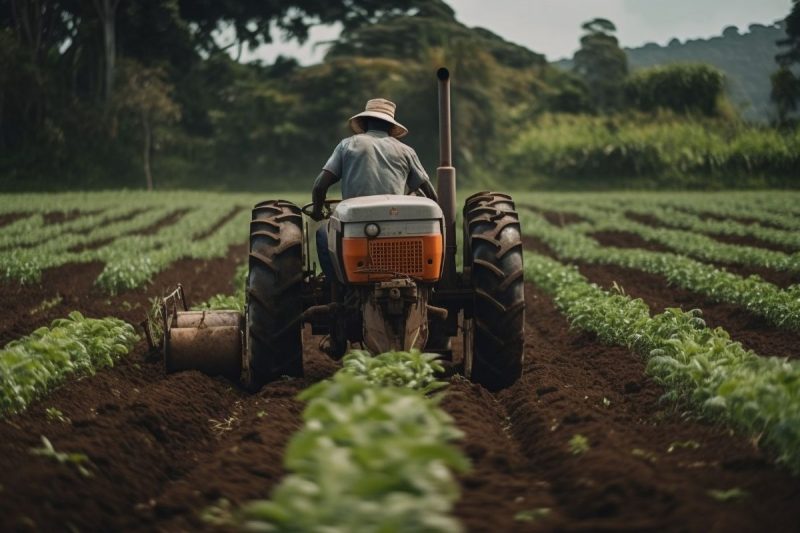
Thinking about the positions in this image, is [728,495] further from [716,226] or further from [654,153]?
[654,153]

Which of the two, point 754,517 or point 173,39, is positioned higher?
point 173,39

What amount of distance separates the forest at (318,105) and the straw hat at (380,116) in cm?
2941

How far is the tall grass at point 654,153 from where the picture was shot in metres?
37.6

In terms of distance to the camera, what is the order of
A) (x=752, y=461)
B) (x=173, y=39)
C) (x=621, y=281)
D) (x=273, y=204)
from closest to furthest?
(x=752, y=461) < (x=273, y=204) < (x=621, y=281) < (x=173, y=39)

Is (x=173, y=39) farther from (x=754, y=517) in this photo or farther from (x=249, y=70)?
(x=754, y=517)

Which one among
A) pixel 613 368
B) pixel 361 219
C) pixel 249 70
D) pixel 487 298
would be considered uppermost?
pixel 249 70

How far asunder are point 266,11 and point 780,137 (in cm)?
2565

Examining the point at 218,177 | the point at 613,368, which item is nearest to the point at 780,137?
the point at 218,177

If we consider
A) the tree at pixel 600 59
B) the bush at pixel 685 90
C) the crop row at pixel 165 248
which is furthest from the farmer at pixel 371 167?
the tree at pixel 600 59

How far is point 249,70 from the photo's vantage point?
52.5 metres

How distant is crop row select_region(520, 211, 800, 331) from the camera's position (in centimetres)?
1053

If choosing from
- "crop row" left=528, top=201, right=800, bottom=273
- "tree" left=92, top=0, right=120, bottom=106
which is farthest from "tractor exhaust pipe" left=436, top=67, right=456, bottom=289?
"tree" left=92, top=0, right=120, bottom=106

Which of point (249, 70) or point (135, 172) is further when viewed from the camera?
point (249, 70)

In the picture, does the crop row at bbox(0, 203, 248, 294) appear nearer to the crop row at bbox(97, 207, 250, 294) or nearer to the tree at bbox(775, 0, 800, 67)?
the crop row at bbox(97, 207, 250, 294)
